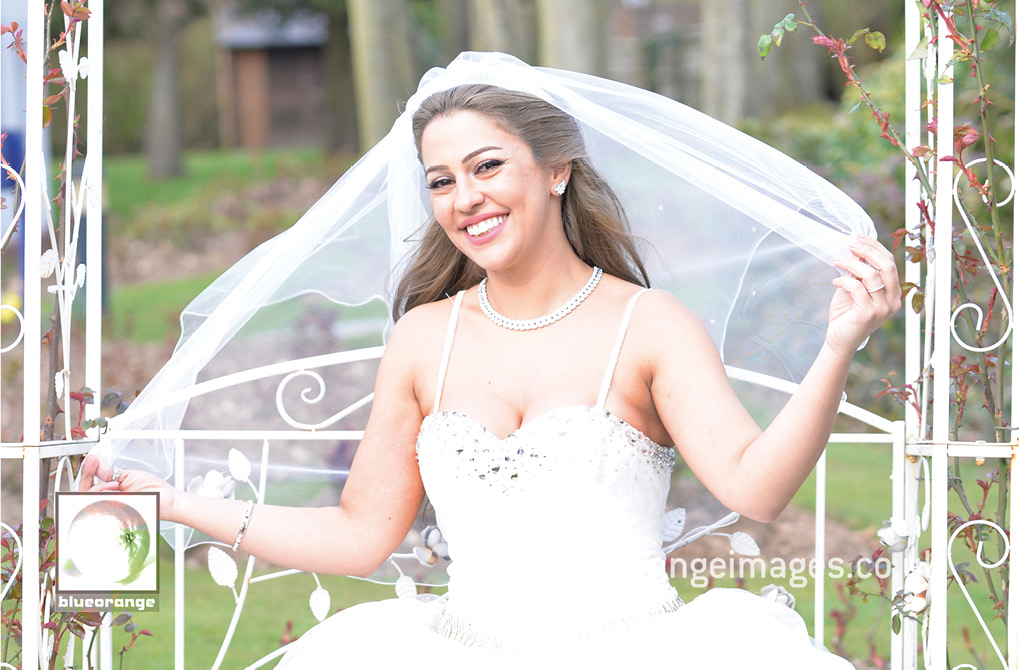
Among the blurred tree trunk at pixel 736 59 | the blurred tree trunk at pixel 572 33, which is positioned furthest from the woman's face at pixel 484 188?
the blurred tree trunk at pixel 736 59

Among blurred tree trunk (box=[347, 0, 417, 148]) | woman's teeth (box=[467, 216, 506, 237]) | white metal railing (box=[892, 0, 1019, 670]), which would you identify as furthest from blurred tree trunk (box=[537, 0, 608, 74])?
woman's teeth (box=[467, 216, 506, 237])

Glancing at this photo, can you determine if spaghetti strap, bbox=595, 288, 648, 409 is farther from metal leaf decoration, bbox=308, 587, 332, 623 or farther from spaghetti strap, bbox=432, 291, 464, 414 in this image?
metal leaf decoration, bbox=308, 587, 332, 623

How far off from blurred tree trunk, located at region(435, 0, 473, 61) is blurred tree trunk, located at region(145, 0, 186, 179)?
701cm

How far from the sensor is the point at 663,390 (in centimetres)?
236

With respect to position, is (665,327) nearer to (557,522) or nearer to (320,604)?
(557,522)

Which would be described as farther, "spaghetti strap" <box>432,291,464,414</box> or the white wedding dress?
"spaghetti strap" <box>432,291,464,414</box>

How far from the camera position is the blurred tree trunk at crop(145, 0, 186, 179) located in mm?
18984

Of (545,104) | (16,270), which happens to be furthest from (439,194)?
(16,270)

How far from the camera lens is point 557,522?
2.34 metres

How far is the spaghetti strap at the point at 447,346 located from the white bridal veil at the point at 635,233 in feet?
0.87

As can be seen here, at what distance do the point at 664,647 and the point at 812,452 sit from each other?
0.48m

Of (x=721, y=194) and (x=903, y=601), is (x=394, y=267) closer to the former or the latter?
(x=721, y=194)

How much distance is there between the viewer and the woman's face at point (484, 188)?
2.38 meters

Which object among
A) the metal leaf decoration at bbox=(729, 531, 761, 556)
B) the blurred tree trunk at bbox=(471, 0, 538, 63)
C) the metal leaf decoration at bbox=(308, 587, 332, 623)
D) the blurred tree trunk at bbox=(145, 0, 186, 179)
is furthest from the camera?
the blurred tree trunk at bbox=(145, 0, 186, 179)
